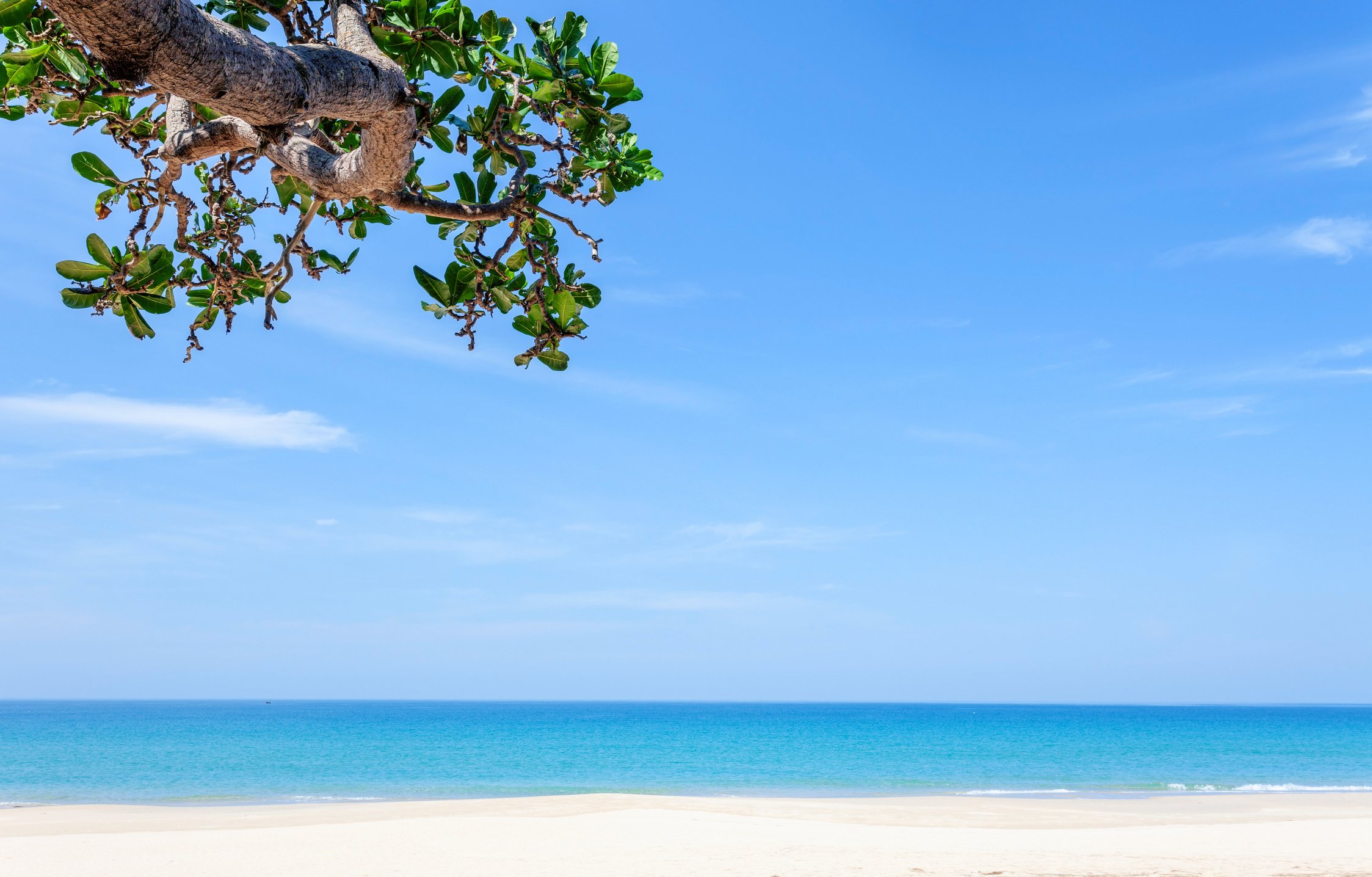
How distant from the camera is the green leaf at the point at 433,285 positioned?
10.5 ft

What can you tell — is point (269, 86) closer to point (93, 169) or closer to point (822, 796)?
point (93, 169)

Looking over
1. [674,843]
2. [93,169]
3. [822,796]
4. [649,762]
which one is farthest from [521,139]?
[649,762]

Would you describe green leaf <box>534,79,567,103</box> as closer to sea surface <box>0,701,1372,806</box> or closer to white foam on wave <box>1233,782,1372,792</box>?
sea surface <box>0,701,1372,806</box>

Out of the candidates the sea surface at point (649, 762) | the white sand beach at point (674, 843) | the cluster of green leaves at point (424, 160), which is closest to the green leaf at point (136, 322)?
the cluster of green leaves at point (424, 160)

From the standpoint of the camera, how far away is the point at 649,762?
37.6 m

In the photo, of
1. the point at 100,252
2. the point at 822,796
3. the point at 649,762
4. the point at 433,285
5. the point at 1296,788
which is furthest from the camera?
the point at 649,762

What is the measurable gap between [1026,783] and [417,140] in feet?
95.8

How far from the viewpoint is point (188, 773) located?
30.3m

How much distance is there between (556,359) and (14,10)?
5.84ft

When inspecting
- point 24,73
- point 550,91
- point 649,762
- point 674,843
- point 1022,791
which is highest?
point 550,91

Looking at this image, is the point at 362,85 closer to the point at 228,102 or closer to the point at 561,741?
the point at 228,102

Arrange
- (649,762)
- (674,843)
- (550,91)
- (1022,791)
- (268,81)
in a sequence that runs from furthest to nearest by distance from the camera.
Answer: (649,762)
(1022,791)
(674,843)
(550,91)
(268,81)

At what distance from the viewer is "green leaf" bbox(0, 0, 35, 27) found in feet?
6.17

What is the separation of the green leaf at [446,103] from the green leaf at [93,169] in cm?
118
